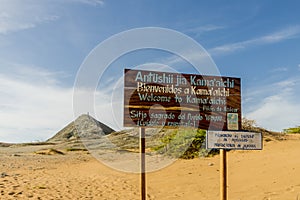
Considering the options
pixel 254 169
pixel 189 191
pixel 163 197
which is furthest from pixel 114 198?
pixel 254 169

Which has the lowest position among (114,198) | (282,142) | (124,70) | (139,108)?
(114,198)

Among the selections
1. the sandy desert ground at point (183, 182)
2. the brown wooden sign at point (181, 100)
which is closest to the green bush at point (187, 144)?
the sandy desert ground at point (183, 182)

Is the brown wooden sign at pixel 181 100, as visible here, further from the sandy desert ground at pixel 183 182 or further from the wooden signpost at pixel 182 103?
the sandy desert ground at pixel 183 182

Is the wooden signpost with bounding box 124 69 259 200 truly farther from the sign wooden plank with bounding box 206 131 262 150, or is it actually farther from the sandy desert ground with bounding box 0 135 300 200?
the sandy desert ground with bounding box 0 135 300 200

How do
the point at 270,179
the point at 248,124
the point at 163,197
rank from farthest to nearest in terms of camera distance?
the point at 248,124 → the point at 270,179 → the point at 163,197

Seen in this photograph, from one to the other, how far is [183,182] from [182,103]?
4.98m

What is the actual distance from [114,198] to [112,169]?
640 centimetres

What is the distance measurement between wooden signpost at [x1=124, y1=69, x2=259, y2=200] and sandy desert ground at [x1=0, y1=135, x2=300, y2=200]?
240cm

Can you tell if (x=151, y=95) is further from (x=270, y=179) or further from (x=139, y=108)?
(x=270, y=179)

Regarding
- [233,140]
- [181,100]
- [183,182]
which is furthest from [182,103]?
[183,182]

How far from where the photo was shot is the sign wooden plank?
7543 millimetres

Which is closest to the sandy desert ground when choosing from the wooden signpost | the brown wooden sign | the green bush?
the green bush

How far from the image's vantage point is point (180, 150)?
58.8ft

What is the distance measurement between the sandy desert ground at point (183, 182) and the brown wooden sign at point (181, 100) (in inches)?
101
